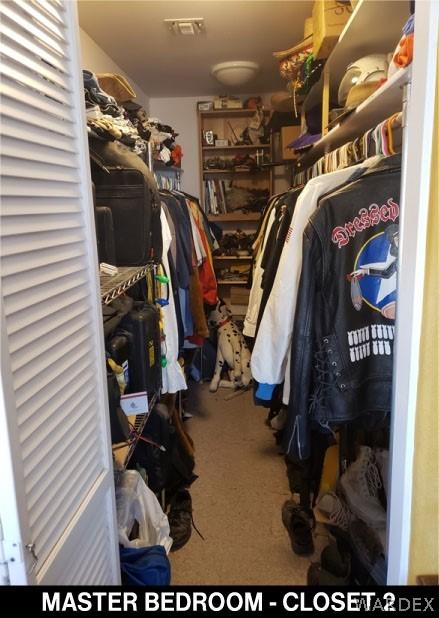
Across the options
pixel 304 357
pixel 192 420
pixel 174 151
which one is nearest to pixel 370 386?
pixel 304 357

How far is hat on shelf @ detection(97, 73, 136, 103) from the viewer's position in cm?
207

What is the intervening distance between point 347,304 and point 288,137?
2.62 meters

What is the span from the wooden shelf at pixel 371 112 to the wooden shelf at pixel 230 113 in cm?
186

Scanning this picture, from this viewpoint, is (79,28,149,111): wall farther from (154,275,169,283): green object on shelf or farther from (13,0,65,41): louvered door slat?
(13,0,65,41): louvered door slat

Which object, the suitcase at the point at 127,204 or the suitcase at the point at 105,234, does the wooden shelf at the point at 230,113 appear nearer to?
the suitcase at the point at 127,204

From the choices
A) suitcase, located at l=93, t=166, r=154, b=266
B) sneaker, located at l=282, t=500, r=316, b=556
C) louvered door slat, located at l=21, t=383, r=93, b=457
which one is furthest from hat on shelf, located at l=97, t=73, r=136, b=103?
sneaker, located at l=282, t=500, r=316, b=556

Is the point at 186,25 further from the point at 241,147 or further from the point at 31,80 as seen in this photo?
the point at 31,80

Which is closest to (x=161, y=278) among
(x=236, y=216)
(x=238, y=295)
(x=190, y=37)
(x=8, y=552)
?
(x=8, y=552)

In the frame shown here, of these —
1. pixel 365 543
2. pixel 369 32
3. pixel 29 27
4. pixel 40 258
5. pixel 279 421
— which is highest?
pixel 369 32

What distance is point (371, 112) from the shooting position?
4.55ft

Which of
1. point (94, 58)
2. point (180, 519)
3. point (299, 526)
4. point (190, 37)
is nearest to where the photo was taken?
point (299, 526)

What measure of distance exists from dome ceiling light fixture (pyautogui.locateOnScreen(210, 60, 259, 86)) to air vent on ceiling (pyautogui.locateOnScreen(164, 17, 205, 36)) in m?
0.57
